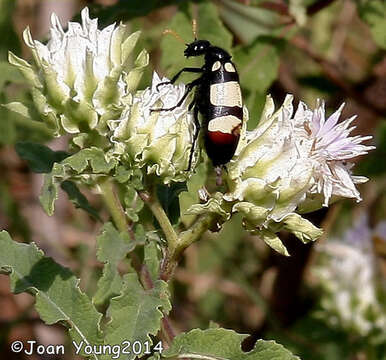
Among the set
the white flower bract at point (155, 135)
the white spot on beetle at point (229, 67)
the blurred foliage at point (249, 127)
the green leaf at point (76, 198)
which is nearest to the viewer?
the white flower bract at point (155, 135)

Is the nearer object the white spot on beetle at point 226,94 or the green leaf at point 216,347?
the green leaf at point 216,347

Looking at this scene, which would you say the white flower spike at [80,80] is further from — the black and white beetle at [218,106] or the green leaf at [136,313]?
the green leaf at [136,313]

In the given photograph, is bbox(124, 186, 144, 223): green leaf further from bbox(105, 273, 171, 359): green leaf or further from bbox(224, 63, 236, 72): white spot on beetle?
bbox(224, 63, 236, 72): white spot on beetle

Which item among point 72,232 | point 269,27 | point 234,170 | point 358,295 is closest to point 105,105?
point 234,170

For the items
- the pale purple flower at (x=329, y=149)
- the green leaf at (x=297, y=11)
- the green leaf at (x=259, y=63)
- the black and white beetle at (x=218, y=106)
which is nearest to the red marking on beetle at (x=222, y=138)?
the black and white beetle at (x=218, y=106)

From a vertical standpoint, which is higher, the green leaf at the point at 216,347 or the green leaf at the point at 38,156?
the green leaf at the point at 38,156

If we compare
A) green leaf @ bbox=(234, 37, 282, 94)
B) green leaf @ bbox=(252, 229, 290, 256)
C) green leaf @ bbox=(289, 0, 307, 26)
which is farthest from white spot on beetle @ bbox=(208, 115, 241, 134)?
green leaf @ bbox=(289, 0, 307, 26)
